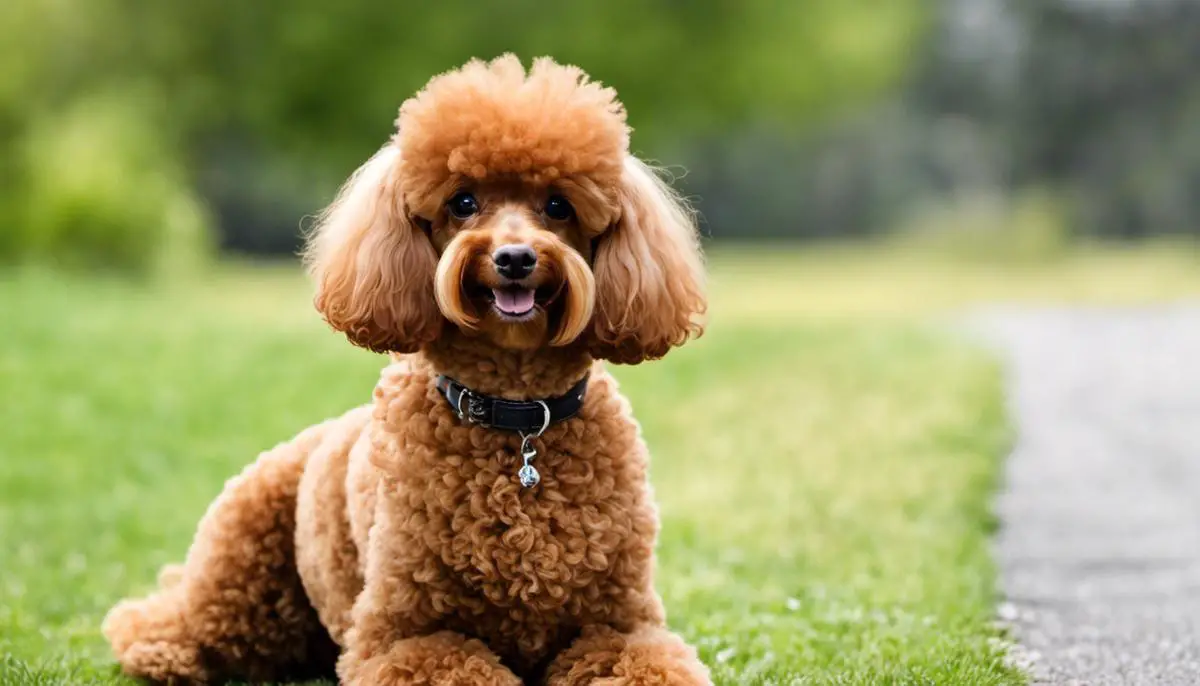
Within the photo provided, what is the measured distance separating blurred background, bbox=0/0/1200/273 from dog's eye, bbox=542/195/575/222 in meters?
16.5

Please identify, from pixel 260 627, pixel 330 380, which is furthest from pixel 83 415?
pixel 260 627

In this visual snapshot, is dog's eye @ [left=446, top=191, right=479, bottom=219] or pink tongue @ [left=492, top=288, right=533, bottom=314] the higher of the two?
dog's eye @ [left=446, top=191, right=479, bottom=219]

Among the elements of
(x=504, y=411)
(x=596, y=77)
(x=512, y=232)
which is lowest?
(x=504, y=411)

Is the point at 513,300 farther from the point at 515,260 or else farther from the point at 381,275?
the point at 381,275

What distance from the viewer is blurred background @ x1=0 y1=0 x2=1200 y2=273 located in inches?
782

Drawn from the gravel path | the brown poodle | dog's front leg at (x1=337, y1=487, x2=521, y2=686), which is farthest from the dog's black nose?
the gravel path

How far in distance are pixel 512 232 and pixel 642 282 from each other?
0.34 m

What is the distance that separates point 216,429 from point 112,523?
85.3 inches

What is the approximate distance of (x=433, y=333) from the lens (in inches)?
125

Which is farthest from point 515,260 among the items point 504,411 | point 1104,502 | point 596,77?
point 596,77

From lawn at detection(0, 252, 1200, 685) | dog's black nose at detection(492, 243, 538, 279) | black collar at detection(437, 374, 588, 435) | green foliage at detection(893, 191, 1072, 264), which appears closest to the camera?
dog's black nose at detection(492, 243, 538, 279)

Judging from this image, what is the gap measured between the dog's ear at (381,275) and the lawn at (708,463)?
1448 millimetres

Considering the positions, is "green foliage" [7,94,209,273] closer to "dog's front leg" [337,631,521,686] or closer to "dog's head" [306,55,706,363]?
"dog's head" [306,55,706,363]

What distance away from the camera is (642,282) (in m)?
3.16
